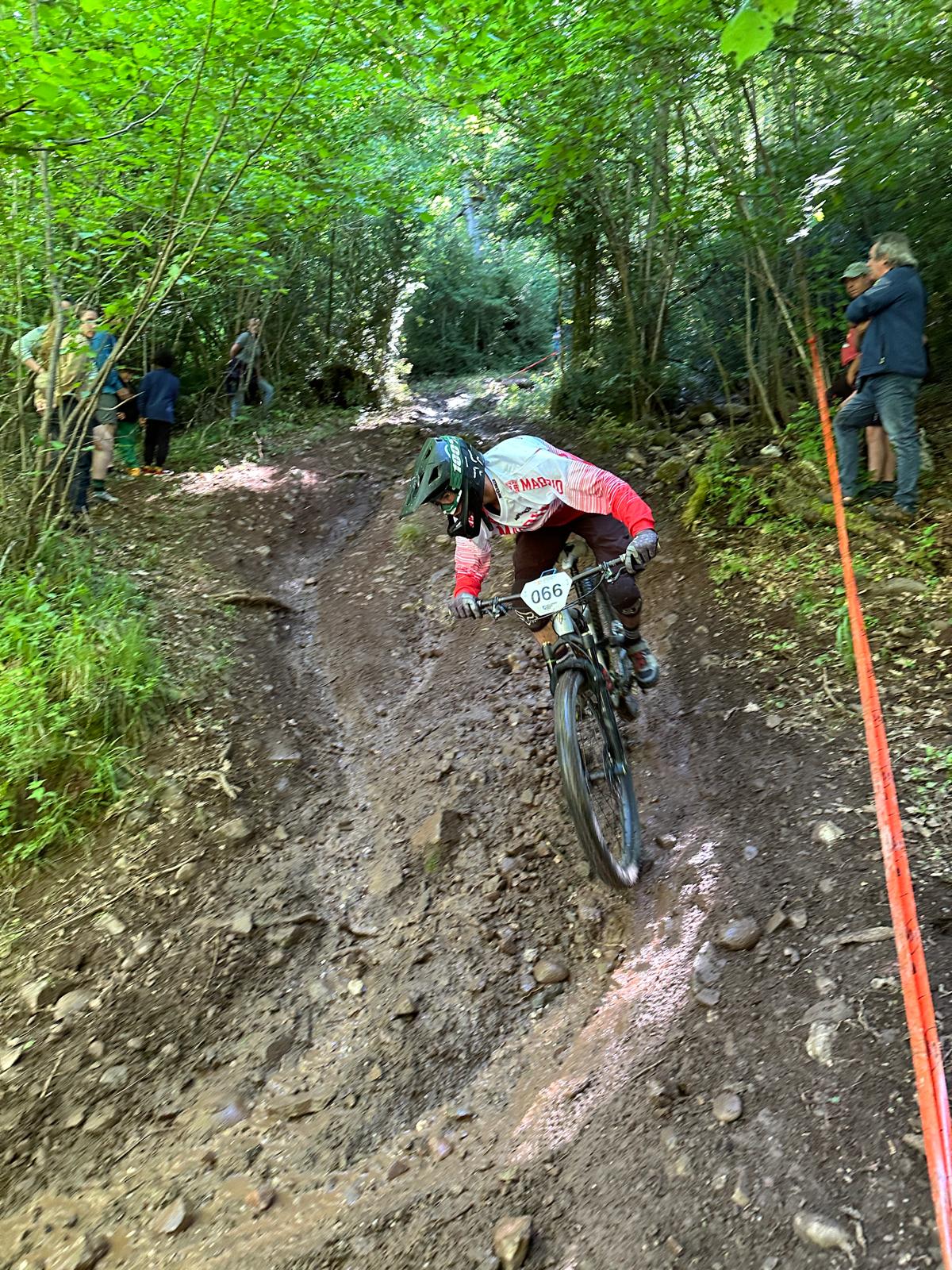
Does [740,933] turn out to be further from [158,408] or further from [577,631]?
[158,408]

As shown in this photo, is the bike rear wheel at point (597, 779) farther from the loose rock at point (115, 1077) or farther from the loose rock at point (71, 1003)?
the loose rock at point (71, 1003)

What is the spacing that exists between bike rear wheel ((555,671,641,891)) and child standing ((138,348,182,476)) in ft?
Result: 22.0

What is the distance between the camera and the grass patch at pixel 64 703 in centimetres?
393

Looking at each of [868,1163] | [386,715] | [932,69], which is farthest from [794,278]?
[868,1163]

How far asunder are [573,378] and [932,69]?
5.13 metres

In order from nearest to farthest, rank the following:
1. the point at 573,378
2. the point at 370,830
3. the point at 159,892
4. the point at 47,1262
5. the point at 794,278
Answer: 1. the point at 47,1262
2. the point at 159,892
3. the point at 370,830
4. the point at 794,278
5. the point at 573,378

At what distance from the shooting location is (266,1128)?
2869 mm

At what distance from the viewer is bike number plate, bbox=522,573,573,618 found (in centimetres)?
331

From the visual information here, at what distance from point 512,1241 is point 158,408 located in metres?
8.53

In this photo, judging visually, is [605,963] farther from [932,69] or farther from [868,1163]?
[932,69]

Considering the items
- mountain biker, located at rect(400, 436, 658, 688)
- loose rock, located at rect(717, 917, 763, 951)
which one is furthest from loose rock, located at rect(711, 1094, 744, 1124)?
mountain biker, located at rect(400, 436, 658, 688)

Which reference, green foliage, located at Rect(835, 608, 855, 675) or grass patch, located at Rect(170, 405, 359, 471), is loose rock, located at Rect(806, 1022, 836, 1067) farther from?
grass patch, located at Rect(170, 405, 359, 471)

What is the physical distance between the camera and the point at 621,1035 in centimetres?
283

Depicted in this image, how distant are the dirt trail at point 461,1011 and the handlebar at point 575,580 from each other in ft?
4.32
